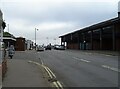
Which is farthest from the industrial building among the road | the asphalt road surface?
the asphalt road surface

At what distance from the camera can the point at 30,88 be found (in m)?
11.7

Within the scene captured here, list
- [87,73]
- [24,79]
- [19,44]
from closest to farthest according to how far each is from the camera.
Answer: [24,79] < [87,73] < [19,44]

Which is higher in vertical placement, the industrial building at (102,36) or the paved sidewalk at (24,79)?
the industrial building at (102,36)

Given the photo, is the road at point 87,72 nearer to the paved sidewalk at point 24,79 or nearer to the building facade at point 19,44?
the paved sidewalk at point 24,79

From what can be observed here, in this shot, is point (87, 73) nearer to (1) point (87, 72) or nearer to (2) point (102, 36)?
(1) point (87, 72)

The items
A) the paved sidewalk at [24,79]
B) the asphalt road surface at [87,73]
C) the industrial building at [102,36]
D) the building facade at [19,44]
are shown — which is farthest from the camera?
the building facade at [19,44]

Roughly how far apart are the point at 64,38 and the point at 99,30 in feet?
203

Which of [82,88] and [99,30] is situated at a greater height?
[99,30]

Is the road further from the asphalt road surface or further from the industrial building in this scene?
the industrial building

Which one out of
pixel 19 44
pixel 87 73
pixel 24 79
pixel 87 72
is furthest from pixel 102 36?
pixel 24 79

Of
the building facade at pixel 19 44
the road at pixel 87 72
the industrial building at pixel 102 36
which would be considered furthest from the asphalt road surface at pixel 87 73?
the building facade at pixel 19 44

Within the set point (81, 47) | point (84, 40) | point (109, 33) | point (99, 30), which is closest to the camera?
point (109, 33)

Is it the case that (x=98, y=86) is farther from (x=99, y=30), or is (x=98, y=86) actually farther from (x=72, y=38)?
(x=72, y=38)

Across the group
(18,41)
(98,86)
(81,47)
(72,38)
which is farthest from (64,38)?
(98,86)
